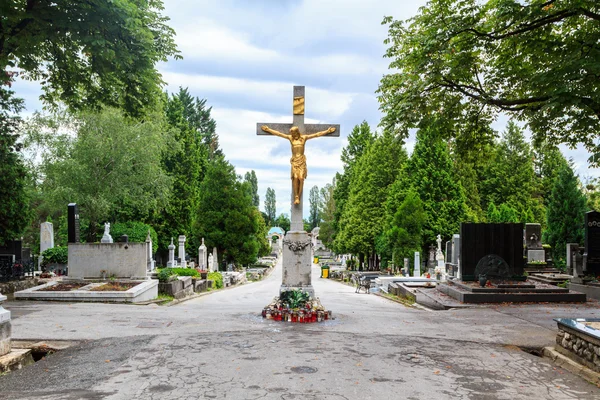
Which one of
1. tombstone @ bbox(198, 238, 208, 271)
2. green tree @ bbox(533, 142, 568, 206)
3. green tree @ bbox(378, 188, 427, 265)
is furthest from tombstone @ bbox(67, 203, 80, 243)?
green tree @ bbox(533, 142, 568, 206)

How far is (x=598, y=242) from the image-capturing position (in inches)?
704

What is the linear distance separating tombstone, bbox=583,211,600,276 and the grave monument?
11.9 m

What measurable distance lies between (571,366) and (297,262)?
5.98 meters

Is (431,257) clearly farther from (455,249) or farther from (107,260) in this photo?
(107,260)

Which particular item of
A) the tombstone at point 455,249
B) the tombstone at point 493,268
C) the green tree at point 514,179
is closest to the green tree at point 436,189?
the tombstone at point 455,249

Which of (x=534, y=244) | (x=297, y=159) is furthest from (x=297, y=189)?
(x=534, y=244)

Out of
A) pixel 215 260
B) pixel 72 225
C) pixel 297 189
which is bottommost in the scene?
pixel 215 260

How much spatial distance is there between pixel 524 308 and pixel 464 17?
297 inches

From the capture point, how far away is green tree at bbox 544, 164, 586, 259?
33.2 meters

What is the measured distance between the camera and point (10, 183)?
20250 millimetres

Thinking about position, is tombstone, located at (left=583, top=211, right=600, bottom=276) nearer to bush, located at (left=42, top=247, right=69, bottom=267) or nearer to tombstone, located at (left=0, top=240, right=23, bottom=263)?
tombstone, located at (left=0, top=240, right=23, bottom=263)

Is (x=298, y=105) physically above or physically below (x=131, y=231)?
above

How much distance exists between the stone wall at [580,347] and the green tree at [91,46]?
9.93 metres

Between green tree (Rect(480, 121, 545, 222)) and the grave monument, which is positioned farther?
green tree (Rect(480, 121, 545, 222))
